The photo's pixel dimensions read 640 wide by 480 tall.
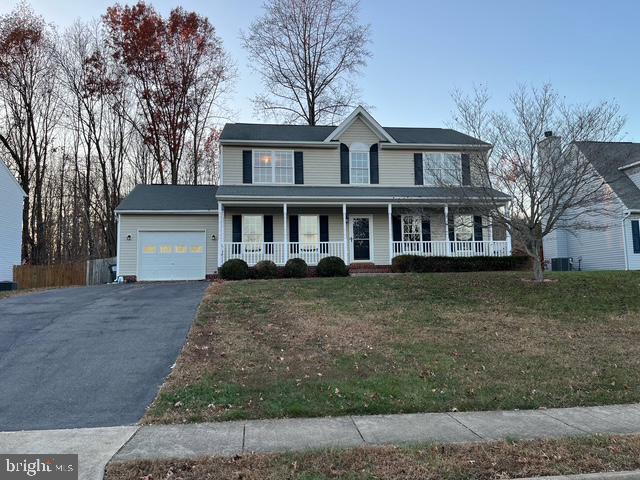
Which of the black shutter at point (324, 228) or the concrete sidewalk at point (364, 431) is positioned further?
the black shutter at point (324, 228)

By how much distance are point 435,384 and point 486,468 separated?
2.72 m

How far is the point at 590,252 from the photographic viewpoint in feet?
79.2

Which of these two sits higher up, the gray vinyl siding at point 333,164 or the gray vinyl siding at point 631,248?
the gray vinyl siding at point 333,164

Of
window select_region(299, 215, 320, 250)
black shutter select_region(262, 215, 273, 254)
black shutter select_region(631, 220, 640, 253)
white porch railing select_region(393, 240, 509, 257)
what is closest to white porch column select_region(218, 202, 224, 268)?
black shutter select_region(262, 215, 273, 254)

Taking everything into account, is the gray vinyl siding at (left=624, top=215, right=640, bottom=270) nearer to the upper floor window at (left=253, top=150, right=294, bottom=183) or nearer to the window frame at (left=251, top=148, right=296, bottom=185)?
the window frame at (left=251, top=148, right=296, bottom=185)

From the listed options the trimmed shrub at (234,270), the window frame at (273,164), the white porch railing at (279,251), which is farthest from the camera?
the window frame at (273,164)

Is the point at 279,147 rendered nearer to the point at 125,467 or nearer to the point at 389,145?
the point at 389,145

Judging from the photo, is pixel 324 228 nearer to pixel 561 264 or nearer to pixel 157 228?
pixel 157 228

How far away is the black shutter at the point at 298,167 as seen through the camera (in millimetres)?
21188

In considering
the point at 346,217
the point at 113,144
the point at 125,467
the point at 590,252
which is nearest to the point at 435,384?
the point at 125,467

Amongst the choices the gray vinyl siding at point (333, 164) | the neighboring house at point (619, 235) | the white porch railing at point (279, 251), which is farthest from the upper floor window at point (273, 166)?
the neighboring house at point (619, 235)

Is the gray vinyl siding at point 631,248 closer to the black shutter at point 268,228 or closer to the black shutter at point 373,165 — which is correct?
the black shutter at point 373,165

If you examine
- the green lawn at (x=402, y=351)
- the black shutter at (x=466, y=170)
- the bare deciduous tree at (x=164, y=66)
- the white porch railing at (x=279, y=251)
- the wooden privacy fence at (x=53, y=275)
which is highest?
the bare deciduous tree at (x=164, y=66)

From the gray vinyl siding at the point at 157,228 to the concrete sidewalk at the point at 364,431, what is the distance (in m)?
15.6
